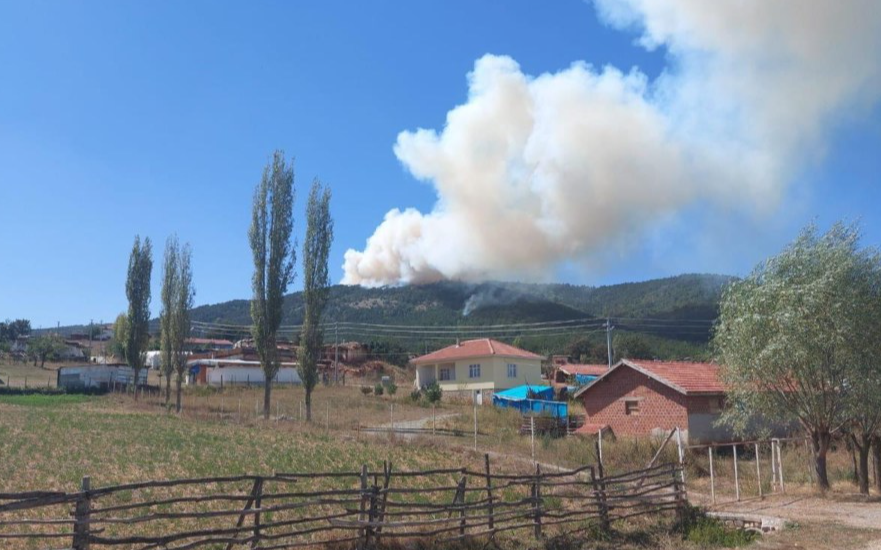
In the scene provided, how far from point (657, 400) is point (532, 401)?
1151cm

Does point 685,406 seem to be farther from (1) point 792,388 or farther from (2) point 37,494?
(2) point 37,494

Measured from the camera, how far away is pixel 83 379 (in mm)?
65188

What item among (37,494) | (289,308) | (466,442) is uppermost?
(289,308)

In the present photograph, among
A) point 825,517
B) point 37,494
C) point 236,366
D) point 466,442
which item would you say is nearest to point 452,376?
point 236,366

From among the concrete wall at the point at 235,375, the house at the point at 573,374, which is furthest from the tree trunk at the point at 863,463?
the concrete wall at the point at 235,375

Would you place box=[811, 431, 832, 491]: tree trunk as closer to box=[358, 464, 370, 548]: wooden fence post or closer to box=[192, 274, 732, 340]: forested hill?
box=[358, 464, 370, 548]: wooden fence post

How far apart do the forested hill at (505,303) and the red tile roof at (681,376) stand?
78.4 metres

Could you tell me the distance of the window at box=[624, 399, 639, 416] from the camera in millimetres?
35656

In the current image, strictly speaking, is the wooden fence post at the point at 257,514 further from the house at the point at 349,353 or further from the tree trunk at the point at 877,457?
the house at the point at 349,353

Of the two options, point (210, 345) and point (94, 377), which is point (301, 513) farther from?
point (210, 345)

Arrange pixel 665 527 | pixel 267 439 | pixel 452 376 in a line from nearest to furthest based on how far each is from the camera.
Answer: pixel 665 527 → pixel 267 439 → pixel 452 376

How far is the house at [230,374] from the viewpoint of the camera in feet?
237

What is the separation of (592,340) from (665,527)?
96.1 metres

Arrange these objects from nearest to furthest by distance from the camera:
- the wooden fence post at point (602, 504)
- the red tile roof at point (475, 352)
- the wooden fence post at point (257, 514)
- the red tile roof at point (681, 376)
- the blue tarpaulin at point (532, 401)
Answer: the wooden fence post at point (257, 514) < the wooden fence post at point (602, 504) < the red tile roof at point (681, 376) < the blue tarpaulin at point (532, 401) < the red tile roof at point (475, 352)
